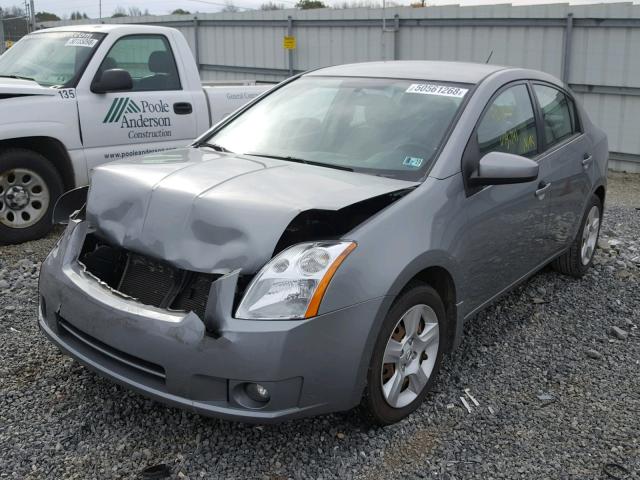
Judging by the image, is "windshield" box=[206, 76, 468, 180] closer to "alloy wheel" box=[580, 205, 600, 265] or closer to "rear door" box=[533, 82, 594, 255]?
"rear door" box=[533, 82, 594, 255]

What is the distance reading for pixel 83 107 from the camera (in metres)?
6.24

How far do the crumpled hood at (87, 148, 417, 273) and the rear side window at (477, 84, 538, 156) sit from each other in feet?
2.59

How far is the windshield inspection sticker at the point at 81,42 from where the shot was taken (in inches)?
257

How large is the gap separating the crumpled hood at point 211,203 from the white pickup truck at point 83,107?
2.89 metres

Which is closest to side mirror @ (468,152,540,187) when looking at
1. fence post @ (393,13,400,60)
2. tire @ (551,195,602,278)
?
tire @ (551,195,602,278)

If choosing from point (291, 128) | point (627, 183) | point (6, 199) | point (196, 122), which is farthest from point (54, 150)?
point (627, 183)

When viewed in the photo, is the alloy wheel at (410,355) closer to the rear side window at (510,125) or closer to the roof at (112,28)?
the rear side window at (510,125)

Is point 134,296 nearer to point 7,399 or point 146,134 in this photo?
point 7,399

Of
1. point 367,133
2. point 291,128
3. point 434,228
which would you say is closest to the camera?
point 434,228

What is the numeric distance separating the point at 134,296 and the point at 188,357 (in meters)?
0.56

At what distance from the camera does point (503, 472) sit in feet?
9.73

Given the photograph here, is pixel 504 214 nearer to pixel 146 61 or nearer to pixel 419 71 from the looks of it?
pixel 419 71

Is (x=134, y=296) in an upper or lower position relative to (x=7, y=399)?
upper

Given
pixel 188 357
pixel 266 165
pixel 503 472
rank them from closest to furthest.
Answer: pixel 188 357
pixel 503 472
pixel 266 165
